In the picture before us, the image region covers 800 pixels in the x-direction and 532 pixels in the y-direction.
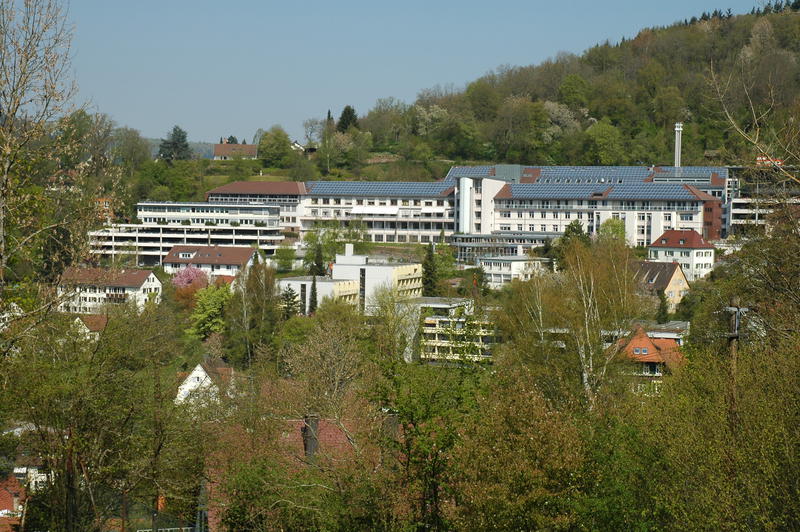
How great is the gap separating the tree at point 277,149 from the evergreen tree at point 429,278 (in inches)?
1260

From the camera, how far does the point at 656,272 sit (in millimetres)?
44812

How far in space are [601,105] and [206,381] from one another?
54.0m

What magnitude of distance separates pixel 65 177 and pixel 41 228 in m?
0.64

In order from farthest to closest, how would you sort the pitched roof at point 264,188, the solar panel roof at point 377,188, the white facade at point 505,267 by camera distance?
the pitched roof at point 264,188 < the solar panel roof at point 377,188 < the white facade at point 505,267

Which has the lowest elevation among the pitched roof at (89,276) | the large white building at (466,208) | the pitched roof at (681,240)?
the pitched roof at (681,240)

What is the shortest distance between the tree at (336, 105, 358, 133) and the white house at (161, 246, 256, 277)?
2686 centimetres

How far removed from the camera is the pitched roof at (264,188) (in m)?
65.2

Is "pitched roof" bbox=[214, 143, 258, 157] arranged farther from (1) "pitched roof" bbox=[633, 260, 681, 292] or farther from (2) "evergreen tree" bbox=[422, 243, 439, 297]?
(1) "pitched roof" bbox=[633, 260, 681, 292]

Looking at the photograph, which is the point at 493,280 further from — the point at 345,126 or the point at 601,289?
the point at 345,126

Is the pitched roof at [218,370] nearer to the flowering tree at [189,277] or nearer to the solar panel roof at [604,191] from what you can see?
the flowering tree at [189,277]

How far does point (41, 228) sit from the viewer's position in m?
8.68

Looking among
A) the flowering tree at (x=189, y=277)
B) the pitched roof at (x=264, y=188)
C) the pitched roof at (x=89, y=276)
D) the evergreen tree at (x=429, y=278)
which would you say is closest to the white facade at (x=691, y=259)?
the evergreen tree at (x=429, y=278)

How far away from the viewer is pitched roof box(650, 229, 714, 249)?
49.4 metres

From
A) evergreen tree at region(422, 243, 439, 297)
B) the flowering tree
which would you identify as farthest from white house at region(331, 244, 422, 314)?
the flowering tree
